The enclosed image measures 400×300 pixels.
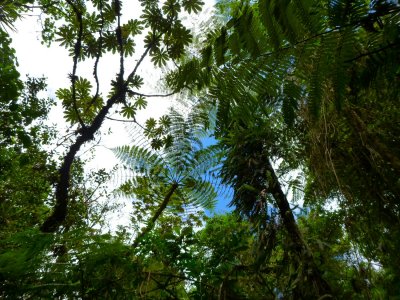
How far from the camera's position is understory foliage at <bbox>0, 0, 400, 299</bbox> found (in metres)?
1.23

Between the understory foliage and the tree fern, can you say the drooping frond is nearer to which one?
the understory foliage

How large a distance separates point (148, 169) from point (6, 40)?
252 centimetres

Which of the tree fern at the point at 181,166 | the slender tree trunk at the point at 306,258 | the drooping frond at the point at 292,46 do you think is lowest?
the slender tree trunk at the point at 306,258

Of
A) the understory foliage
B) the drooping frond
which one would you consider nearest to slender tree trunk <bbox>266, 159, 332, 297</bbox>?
the understory foliage

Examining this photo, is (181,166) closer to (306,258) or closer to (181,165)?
(181,165)

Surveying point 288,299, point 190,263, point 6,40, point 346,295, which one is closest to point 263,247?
point 288,299

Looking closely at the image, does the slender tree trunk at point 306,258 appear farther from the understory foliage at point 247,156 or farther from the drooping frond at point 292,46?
the drooping frond at point 292,46

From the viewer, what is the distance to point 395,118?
2.83 m

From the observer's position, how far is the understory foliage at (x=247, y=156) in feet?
4.04

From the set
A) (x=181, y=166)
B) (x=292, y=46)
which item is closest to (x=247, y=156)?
(x=181, y=166)

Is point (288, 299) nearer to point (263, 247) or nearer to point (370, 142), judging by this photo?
point (263, 247)

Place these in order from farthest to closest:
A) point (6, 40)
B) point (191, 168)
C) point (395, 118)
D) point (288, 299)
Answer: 1. point (6, 40)
2. point (191, 168)
3. point (395, 118)
4. point (288, 299)

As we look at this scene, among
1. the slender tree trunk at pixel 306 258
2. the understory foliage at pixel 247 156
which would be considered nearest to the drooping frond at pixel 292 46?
the understory foliage at pixel 247 156

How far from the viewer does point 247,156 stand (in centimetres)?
396
